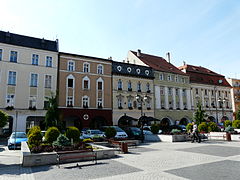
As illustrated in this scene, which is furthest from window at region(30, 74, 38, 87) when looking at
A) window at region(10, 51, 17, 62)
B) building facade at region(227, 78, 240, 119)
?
building facade at region(227, 78, 240, 119)

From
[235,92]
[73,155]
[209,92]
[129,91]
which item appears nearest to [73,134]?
[73,155]

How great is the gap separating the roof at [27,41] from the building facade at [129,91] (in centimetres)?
1088

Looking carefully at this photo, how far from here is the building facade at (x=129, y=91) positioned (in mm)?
33531

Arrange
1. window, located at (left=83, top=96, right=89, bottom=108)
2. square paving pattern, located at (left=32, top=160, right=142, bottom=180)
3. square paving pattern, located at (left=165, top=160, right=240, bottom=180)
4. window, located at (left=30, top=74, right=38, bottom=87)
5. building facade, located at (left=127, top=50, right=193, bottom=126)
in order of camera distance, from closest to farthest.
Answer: square paving pattern, located at (left=165, top=160, right=240, bottom=180), square paving pattern, located at (left=32, top=160, right=142, bottom=180), window, located at (left=30, top=74, right=38, bottom=87), window, located at (left=83, top=96, right=89, bottom=108), building facade, located at (left=127, top=50, right=193, bottom=126)

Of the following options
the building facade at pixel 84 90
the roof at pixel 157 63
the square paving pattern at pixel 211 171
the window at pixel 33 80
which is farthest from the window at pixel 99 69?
the square paving pattern at pixel 211 171

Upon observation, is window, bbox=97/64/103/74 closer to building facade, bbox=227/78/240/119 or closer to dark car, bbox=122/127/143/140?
dark car, bbox=122/127/143/140

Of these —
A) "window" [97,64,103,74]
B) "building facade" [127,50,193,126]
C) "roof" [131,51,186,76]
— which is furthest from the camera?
"roof" [131,51,186,76]

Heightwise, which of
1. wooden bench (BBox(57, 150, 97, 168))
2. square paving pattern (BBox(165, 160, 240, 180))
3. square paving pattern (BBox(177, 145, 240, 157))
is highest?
wooden bench (BBox(57, 150, 97, 168))

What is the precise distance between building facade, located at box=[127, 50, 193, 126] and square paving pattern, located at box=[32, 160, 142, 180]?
2887 centimetres

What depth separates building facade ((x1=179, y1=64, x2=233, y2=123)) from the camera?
4467cm

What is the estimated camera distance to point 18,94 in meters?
26.9

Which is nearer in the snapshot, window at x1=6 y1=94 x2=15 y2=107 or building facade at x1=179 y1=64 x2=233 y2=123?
window at x1=6 y1=94 x2=15 y2=107

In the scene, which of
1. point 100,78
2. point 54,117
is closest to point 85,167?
point 54,117

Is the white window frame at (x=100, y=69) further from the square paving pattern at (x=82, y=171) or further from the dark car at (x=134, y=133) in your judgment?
the square paving pattern at (x=82, y=171)
